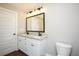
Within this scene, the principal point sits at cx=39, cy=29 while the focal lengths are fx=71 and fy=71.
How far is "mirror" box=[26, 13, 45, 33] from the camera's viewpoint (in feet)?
6.70

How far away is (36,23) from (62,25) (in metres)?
0.89

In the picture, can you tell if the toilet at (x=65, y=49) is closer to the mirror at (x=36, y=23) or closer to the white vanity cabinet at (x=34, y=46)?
the white vanity cabinet at (x=34, y=46)

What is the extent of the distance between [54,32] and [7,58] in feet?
4.86

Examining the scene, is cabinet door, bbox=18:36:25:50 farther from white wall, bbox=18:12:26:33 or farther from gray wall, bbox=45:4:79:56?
gray wall, bbox=45:4:79:56

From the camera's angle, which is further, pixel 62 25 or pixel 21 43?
pixel 21 43

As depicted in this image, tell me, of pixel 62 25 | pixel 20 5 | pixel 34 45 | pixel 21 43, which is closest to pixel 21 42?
pixel 21 43

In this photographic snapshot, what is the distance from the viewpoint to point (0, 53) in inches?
85.2

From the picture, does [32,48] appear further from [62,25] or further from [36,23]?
[62,25]

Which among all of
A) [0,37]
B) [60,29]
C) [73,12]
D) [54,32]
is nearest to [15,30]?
[0,37]

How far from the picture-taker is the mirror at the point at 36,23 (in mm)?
2044

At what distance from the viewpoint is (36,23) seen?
2270 mm

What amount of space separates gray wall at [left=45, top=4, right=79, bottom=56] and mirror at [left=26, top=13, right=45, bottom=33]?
0.16 metres

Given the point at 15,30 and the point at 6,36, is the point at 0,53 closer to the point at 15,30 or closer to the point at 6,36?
the point at 6,36

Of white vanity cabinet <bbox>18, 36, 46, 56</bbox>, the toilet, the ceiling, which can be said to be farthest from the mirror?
the toilet
